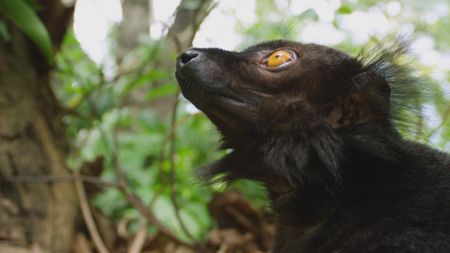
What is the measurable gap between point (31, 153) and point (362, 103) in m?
2.45

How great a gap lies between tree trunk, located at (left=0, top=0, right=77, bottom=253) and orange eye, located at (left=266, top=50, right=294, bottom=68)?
1983 mm

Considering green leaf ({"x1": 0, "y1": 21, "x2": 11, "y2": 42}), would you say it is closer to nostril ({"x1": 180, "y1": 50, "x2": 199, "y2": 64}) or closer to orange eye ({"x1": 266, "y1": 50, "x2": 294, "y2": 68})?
nostril ({"x1": 180, "y1": 50, "x2": 199, "y2": 64})

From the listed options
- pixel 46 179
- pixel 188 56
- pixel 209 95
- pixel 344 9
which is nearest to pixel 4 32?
pixel 46 179

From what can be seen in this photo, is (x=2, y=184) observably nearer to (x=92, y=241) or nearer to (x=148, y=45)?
(x=92, y=241)

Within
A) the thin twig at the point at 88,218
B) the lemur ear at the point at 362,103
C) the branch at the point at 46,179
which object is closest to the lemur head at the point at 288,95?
the lemur ear at the point at 362,103

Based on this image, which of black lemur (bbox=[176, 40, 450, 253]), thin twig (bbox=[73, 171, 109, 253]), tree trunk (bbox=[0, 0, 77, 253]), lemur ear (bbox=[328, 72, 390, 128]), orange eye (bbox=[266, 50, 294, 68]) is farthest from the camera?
thin twig (bbox=[73, 171, 109, 253])

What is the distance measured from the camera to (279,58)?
2.87 metres

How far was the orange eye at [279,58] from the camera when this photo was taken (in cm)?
286

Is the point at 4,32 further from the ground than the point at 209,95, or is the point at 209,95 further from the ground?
the point at 4,32

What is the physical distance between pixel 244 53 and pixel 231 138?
43 centimetres

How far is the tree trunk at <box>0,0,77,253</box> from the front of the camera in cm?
384

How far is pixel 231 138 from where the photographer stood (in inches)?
115

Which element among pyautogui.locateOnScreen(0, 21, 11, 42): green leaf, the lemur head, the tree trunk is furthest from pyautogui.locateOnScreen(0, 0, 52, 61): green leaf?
the lemur head

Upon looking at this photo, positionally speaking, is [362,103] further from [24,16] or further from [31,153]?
[31,153]
